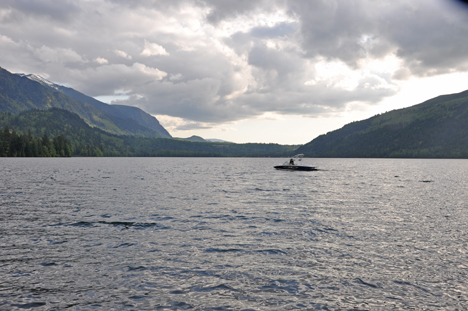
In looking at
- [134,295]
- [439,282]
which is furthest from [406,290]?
[134,295]

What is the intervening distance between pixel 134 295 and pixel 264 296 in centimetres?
523

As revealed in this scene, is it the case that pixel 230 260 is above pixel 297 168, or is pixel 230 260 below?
below

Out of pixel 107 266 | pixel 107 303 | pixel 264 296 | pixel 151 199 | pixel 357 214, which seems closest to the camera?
pixel 107 303

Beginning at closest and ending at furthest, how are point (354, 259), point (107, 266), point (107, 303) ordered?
point (107, 303) → point (107, 266) → point (354, 259)

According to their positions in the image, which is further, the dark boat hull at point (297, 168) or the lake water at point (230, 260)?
the dark boat hull at point (297, 168)

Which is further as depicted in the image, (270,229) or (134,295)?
(270,229)

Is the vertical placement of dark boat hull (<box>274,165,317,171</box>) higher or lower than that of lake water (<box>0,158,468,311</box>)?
higher

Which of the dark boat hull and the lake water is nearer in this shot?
the lake water

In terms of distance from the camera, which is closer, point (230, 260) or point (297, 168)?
point (230, 260)

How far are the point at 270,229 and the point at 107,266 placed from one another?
12.8 metres

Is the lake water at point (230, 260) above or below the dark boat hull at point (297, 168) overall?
below

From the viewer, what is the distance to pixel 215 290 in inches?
504

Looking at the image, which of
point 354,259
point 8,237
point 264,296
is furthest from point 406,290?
point 8,237

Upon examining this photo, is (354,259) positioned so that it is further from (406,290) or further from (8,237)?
(8,237)
